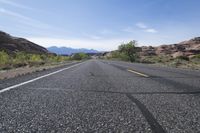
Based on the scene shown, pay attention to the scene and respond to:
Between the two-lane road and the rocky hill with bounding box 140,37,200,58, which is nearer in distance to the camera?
the two-lane road

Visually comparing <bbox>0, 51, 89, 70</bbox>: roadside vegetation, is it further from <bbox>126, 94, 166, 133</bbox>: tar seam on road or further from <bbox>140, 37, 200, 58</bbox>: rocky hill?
<bbox>140, 37, 200, 58</bbox>: rocky hill

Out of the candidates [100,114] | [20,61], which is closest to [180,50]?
[20,61]

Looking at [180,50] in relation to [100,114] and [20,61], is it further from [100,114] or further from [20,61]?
[100,114]

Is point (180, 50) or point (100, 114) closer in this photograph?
point (100, 114)

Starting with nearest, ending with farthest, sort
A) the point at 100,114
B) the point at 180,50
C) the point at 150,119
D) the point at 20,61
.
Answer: the point at 150,119 → the point at 100,114 → the point at 20,61 → the point at 180,50

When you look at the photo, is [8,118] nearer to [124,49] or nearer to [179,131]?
[179,131]

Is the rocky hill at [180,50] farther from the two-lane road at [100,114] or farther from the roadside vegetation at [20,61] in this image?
the two-lane road at [100,114]

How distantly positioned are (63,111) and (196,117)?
2.08 m

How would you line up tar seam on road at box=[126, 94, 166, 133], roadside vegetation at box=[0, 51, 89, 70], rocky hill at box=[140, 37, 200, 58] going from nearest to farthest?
tar seam on road at box=[126, 94, 166, 133]
roadside vegetation at box=[0, 51, 89, 70]
rocky hill at box=[140, 37, 200, 58]

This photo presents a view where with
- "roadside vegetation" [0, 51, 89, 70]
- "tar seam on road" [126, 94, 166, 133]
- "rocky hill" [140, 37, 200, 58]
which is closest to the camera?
"tar seam on road" [126, 94, 166, 133]

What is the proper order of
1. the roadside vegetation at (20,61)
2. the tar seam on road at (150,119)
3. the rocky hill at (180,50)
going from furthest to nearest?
the rocky hill at (180,50), the roadside vegetation at (20,61), the tar seam on road at (150,119)

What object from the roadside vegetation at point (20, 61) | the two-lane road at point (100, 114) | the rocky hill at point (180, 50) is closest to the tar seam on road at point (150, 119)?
the two-lane road at point (100, 114)

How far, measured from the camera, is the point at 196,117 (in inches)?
137

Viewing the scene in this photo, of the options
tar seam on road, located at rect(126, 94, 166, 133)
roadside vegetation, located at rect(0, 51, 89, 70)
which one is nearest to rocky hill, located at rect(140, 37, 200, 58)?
roadside vegetation, located at rect(0, 51, 89, 70)
